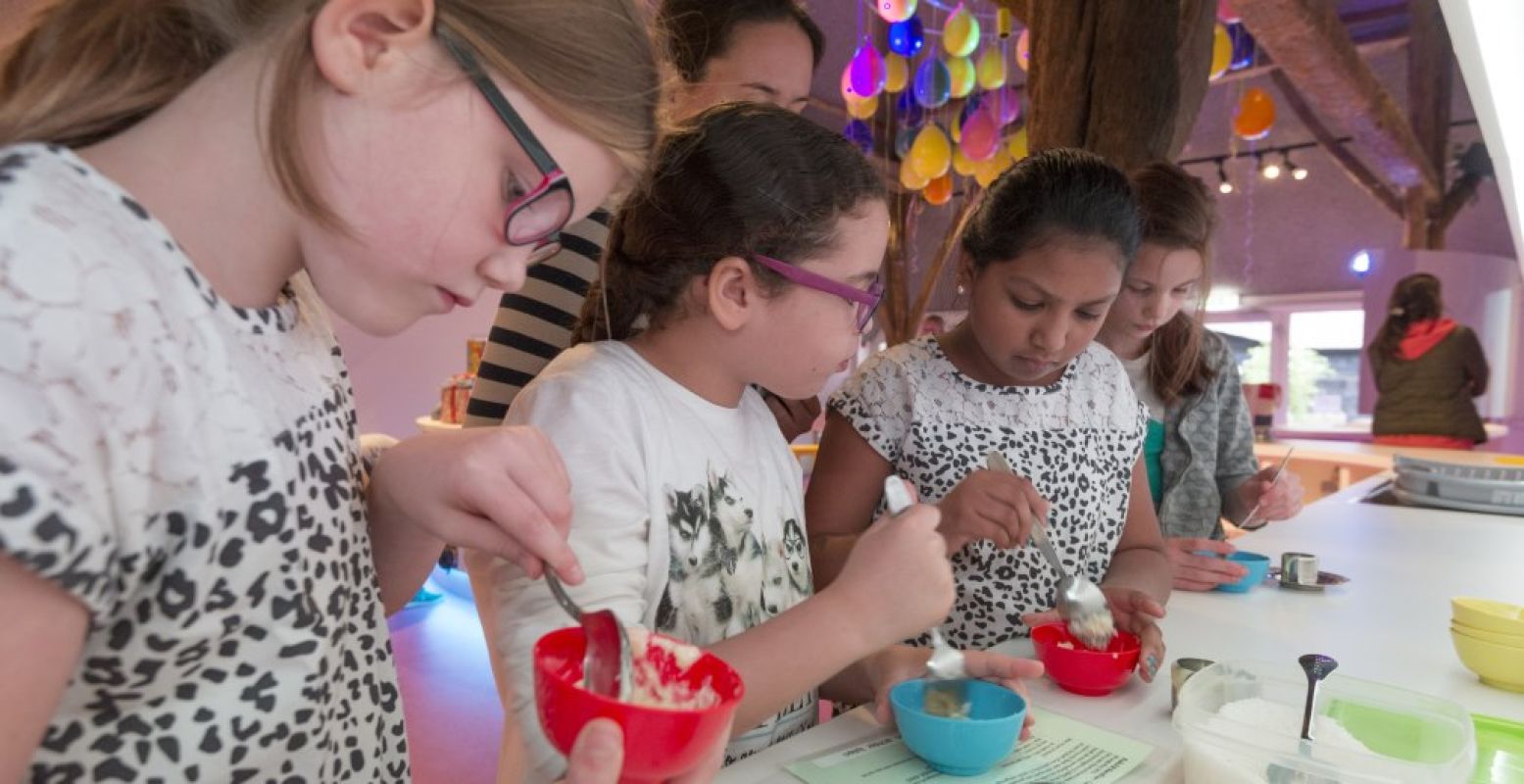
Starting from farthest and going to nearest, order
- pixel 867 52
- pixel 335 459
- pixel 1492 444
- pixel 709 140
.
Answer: pixel 1492 444, pixel 867 52, pixel 709 140, pixel 335 459

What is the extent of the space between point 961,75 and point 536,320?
15.2ft

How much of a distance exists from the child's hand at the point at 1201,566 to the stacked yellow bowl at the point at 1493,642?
0.39 metres

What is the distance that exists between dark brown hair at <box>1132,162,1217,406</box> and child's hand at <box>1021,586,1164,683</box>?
2.91 feet

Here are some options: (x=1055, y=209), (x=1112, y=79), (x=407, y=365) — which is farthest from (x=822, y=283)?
(x=407, y=365)

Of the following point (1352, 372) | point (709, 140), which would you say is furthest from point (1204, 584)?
point (1352, 372)

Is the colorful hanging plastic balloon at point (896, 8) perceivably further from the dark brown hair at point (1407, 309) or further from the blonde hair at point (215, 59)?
the dark brown hair at point (1407, 309)

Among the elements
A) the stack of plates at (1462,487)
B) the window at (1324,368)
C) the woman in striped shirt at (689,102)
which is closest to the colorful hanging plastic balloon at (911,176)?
the stack of plates at (1462,487)

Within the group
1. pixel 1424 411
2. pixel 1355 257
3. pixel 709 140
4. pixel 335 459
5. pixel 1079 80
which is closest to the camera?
pixel 335 459

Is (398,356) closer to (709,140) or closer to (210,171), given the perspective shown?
(709,140)

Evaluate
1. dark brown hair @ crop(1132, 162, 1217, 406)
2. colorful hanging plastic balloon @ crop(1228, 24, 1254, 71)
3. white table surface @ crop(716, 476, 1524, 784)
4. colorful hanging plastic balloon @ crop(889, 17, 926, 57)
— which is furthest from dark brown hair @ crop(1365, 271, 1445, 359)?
dark brown hair @ crop(1132, 162, 1217, 406)

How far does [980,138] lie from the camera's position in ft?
17.2

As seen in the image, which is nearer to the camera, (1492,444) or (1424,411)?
(1424,411)

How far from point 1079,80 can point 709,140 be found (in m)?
1.90

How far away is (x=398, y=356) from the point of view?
518 cm
